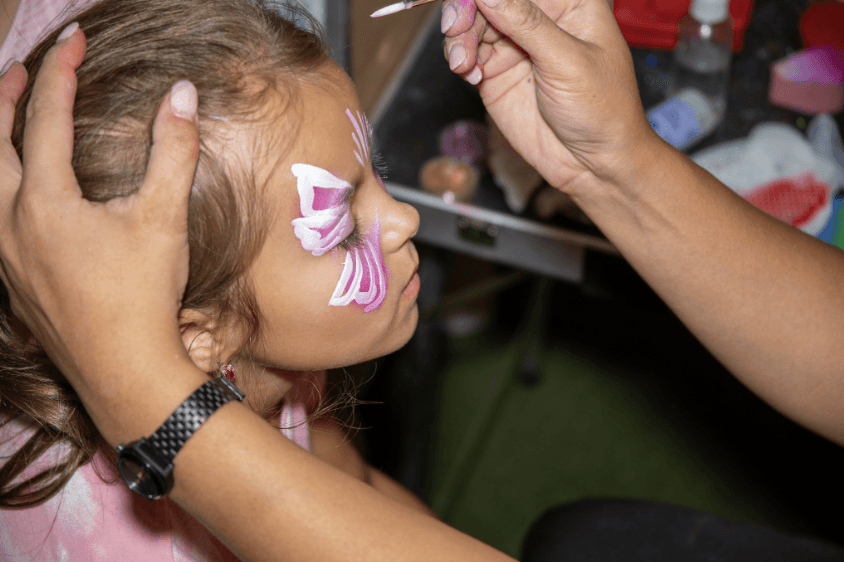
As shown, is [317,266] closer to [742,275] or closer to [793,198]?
[742,275]

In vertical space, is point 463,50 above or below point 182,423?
above

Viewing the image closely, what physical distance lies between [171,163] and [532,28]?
43cm

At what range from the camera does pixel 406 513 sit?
2.35ft

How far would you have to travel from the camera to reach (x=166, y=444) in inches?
24.5

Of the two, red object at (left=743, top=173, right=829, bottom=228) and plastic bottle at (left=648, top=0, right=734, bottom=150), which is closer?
red object at (left=743, top=173, right=829, bottom=228)

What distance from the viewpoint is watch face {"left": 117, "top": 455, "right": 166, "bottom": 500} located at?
627mm

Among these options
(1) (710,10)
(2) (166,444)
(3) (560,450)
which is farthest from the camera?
(3) (560,450)

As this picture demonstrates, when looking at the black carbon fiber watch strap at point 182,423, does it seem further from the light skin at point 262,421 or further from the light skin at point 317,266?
the light skin at point 317,266

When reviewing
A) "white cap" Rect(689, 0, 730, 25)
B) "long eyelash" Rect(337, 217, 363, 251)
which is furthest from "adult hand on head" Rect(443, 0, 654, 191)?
"white cap" Rect(689, 0, 730, 25)

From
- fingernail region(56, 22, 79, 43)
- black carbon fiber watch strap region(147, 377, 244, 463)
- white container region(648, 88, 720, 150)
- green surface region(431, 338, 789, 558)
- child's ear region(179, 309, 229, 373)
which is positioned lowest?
green surface region(431, 338, 789, 558)

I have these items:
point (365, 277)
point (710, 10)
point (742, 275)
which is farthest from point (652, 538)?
point (710, 10)

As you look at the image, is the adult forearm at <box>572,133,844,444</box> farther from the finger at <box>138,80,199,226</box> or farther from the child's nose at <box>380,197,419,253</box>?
the finger at <box>138,80,199,226</box>

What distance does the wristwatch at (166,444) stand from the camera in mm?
619

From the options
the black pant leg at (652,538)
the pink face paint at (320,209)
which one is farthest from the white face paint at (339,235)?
the black pant leg at (652,538)
